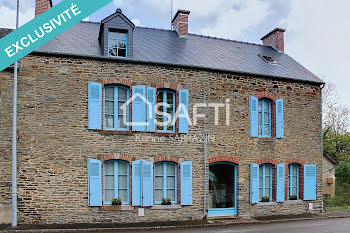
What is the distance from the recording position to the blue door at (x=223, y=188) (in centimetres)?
1378

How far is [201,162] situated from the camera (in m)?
13.2

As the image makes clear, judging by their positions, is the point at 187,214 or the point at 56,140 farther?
the point at 187,214

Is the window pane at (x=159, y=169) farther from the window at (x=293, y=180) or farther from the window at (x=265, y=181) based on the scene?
the window at (x=293, y=180)

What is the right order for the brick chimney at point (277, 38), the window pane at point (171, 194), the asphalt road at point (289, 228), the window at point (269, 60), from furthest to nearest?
1. the brick chimney at point (277, 38)
2. the window at point (269, 60)
3. the window pane at point (171, 194)
4. the asphalt road at point (289, 228)

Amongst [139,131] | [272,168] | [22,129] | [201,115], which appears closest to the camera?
[22,129]

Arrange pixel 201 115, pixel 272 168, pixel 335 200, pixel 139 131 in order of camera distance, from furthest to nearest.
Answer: pixel 335 200 → pixel 272 168 → pixel 201 115 → pixel 139 131

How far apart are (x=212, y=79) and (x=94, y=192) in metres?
6.05

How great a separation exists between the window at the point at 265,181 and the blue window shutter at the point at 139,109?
206 inches

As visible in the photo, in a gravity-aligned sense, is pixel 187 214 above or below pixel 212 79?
below

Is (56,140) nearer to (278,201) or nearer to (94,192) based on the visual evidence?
(94,192)

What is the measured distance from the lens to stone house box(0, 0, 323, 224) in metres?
11.7

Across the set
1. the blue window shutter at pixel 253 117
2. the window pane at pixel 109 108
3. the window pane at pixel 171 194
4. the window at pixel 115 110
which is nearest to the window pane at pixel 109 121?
the window at pixel 115 110

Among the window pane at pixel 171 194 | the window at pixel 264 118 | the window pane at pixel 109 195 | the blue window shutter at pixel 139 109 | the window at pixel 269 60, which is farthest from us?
the window at pixel 269 60

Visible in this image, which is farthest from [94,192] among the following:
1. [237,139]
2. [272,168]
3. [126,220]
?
[272,168]
